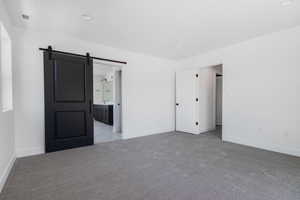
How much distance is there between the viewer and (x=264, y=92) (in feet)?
11.3

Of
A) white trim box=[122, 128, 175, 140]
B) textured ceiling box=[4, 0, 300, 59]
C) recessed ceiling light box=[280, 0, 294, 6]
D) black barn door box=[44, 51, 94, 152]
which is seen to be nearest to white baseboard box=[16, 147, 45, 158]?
black barn door box=[44, 51, 94, 152]

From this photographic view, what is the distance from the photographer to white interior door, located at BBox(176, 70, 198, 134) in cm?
487

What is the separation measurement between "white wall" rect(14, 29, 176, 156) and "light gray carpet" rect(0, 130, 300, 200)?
0.63 metres

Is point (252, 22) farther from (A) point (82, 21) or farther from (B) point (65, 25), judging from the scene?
(B) point (65, 25)

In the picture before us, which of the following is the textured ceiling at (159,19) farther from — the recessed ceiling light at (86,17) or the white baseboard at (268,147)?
Result: the white baseboard at (268,147)

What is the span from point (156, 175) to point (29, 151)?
2602 mm

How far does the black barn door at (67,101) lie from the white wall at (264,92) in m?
3.50

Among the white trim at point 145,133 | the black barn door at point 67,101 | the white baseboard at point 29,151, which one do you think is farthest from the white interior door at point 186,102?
the white baseboard at point 29,151

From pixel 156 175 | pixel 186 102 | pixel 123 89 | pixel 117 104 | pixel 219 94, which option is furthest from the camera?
pixel 219 94

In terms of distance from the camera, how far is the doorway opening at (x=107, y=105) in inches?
193

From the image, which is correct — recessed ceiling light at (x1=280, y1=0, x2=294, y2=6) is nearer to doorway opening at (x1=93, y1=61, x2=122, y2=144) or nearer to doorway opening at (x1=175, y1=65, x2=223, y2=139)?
doorway opening at (x1=175, y1=65, x2=223, y2=139)

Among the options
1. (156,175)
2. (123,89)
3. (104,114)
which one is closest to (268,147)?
(156,175)

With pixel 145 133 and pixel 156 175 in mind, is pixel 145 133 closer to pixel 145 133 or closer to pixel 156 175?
pixel 145 133

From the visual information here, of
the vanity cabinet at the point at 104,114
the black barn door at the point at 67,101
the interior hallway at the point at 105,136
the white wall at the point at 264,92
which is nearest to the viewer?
the white wall at the point at 264,92
